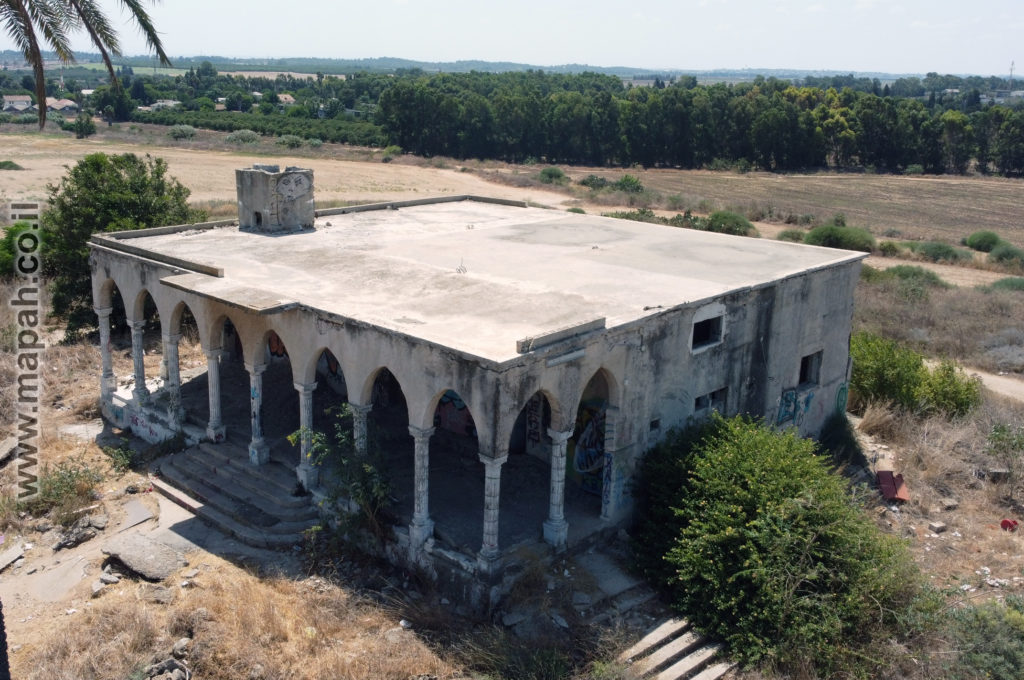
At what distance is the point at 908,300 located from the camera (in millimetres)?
31969

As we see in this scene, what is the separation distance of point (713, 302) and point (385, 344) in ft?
19.8

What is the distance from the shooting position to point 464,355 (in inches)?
487

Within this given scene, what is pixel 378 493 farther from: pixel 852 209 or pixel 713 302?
pixel 852 209

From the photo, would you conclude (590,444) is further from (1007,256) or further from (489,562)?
(1007,256)

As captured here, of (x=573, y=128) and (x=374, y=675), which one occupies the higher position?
(x=573, y=128)

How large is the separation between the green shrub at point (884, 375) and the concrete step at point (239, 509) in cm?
1425

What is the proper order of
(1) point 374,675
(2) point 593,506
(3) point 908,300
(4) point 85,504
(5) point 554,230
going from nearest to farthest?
(1) point 374,675 → (2) point 593,506 → (4) point 85,504 → (5) point 554,230 → (3) point 908,300

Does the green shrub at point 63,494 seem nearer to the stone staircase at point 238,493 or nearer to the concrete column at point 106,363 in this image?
the stone staircase at point 238,493

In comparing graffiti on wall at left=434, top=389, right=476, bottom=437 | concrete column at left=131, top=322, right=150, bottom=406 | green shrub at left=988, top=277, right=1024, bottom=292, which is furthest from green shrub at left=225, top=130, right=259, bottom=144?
graffiti on wall at left=434, top=389, right=476, bottom=437

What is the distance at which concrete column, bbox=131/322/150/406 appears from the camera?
19.0 meters

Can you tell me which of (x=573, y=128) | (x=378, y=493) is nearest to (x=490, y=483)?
(x=378, y=493)

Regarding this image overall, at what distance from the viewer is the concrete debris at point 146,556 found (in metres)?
14.1

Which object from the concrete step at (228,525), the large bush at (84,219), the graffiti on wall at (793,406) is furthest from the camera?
the large bush at (84,219)

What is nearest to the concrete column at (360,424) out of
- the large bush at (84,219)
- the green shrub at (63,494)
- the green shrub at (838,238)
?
the green shrub at (63,494)
